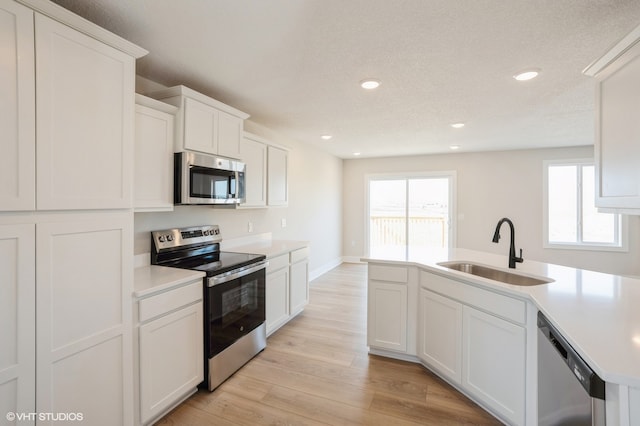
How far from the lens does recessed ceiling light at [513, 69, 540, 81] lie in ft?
7.69

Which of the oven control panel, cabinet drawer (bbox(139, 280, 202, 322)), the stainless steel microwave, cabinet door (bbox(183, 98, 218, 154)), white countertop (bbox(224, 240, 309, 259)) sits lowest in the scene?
cabinet drawer (bbox(139, 280, 202, 322))

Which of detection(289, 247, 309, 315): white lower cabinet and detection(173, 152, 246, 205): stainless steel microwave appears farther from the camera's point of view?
detection(289, 247, 309, 315): white lower cabinet

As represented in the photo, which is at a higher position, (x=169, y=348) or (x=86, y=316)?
(x=86, y=316)

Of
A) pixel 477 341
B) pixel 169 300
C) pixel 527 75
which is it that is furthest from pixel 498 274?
pixel 169 300

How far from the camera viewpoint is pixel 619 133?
1539mm

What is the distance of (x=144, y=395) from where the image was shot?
180cm

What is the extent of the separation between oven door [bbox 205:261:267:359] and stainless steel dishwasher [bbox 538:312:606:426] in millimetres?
2044

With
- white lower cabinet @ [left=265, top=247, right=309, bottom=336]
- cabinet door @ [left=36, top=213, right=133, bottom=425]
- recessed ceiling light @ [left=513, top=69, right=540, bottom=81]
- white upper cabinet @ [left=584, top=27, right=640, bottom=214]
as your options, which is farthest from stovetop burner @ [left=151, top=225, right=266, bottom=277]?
recessed ceiling light @ [left=513, top=69, right=540, bottom=81]

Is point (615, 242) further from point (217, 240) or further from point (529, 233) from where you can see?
point (217, 240)

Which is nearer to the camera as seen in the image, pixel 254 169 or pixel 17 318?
pixel 17 318

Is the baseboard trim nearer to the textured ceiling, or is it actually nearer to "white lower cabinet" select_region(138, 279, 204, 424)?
the textured ceiling

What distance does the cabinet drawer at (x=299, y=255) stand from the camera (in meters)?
3.51

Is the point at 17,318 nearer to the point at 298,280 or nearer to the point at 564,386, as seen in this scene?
the point at 564,386

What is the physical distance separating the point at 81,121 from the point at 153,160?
2.30ft
